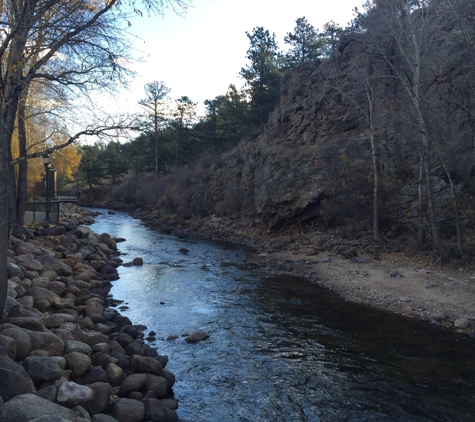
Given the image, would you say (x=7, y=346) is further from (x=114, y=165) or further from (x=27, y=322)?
(x=114, y=165)

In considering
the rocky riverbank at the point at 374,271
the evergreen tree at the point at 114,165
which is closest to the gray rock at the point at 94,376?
the rocky riverbank at the point at 374,271

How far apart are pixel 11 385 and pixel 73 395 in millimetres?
949

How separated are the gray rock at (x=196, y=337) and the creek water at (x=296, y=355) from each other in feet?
0.50

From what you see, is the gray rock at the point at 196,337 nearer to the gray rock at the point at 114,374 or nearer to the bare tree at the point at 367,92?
the gray rock at the point at 114,374

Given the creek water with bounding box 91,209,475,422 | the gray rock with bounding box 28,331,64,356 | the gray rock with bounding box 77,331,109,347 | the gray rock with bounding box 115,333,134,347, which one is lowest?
the creek water with bounding box 91,209,475,422

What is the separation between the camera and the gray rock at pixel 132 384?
6941 millimetres

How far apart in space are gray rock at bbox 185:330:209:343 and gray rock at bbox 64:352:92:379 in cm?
289

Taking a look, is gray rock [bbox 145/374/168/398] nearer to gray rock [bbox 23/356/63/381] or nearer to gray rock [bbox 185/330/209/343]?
gray rock [bbox 23/356/63/381]

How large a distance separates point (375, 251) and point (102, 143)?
12.7 meters

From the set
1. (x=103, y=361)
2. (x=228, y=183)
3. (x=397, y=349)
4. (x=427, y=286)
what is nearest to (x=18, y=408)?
(x=103, y=361)

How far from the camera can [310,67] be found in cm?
3116

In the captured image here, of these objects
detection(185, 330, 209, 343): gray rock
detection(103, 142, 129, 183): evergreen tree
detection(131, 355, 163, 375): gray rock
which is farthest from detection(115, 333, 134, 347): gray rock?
detection(103, 142, 129, 183): evergreen tree

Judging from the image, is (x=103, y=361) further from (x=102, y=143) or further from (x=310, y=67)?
(x=310, y=67)

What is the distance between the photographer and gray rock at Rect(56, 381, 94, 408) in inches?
228
